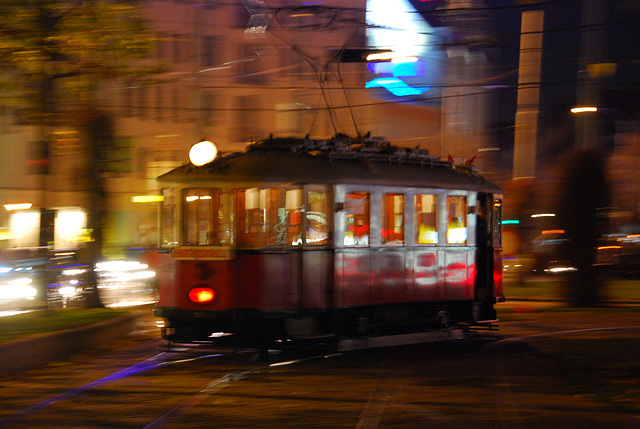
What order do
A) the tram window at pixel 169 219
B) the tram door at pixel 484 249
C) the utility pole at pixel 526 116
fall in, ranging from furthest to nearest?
the utility pole at pixel 526 116 < the tram door at pixel 484 249 < the tram window at pixel 169 219

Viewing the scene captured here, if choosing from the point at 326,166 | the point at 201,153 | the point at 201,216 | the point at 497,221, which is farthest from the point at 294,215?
the point at 497,221

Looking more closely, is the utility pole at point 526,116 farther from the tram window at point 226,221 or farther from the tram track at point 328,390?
the tram window at point 226,221

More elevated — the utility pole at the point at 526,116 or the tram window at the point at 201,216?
the utility pole at the point at 526,116

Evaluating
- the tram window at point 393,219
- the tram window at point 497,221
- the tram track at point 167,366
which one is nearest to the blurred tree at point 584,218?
the tram window at point 497,221

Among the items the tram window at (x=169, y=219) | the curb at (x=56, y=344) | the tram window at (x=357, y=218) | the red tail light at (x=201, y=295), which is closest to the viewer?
the curb at (x=56, y=344)

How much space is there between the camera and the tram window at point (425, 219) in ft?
44.4

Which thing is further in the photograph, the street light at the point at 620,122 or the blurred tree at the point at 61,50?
the street light at the point at 620,122

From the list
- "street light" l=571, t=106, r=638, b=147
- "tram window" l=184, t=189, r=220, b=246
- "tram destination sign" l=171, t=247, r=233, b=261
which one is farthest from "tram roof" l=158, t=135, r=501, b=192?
"street light" l=571, t=106, r=638, b=147

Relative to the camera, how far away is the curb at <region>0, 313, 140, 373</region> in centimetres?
1111

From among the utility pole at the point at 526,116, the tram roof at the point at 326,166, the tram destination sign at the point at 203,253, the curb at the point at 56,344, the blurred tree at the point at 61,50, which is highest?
the utility pole at the point at 526,116

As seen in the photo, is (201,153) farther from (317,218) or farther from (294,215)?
(317,218)

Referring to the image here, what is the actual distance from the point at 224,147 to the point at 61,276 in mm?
22398

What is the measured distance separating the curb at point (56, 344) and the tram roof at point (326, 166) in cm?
286

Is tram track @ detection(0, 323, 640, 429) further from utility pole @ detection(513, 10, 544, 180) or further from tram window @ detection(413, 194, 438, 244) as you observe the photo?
utility pole @ detection(513, 10, 544, 180)
